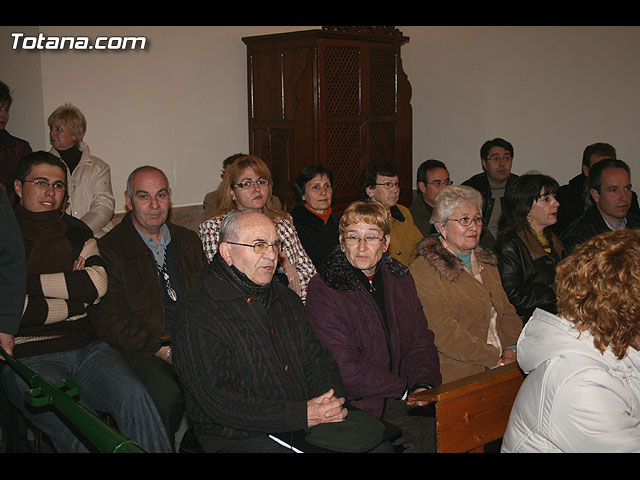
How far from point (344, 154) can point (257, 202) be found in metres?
2.70

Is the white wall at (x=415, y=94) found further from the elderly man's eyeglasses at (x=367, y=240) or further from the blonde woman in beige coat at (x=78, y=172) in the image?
the elderly man's eyeglasses at (x=367, y=240)

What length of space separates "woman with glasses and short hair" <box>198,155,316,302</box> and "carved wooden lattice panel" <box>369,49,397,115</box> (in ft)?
9.90

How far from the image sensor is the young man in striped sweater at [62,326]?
2947 millimetres

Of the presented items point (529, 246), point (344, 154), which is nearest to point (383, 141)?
point (344, 154)

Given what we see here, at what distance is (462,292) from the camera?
324 centimetres

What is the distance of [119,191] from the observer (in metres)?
5.94

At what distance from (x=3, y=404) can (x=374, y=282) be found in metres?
1.81

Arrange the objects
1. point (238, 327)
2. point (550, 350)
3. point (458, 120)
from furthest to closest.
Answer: point (458, 120) < point (238, 327) < point (550, 350)

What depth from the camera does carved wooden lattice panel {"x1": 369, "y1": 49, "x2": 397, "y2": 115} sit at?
6.81 m

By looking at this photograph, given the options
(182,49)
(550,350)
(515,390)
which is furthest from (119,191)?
(550,350)

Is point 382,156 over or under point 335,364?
over

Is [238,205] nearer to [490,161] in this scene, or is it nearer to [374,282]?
[374,282]

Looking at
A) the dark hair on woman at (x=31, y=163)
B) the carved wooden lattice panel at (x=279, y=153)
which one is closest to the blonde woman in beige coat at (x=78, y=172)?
the dark hair on woman at (x=31, y=163)

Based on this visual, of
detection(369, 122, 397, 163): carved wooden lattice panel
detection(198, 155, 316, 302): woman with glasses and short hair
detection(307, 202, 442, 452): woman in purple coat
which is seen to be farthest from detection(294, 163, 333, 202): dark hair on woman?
detection(369, 122, 397, 163): carved wooden lattice panel
